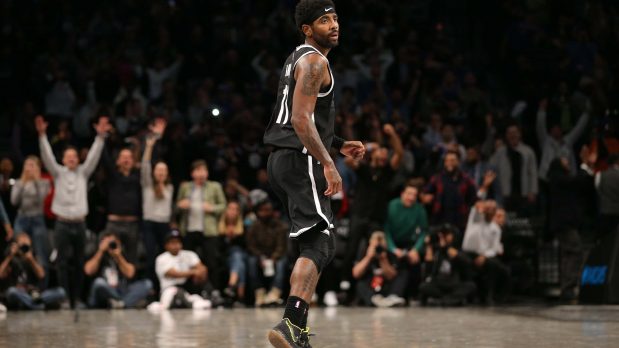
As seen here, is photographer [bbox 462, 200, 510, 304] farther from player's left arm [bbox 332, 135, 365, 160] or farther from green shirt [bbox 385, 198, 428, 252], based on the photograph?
player's left arm [bbox 332, 135, 365, 160]

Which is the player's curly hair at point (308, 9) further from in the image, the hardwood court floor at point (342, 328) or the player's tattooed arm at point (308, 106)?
the hardwood court floor at point (342, 328)

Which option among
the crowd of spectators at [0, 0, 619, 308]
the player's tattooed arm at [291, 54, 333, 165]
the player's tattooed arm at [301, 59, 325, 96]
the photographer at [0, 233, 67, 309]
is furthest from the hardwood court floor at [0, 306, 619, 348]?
the player's tattooed arm at [301, 59, 325, 96]

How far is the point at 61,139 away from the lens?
16.0 m

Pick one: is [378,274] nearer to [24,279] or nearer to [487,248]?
[487,248]

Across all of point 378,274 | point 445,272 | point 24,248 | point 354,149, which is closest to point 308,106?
point 354,149

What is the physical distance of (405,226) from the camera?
594 inches

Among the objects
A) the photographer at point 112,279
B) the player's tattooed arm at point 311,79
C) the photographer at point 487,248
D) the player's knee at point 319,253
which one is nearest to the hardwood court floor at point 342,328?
the photographer at point 112,279

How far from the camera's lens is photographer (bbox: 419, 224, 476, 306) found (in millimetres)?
14719

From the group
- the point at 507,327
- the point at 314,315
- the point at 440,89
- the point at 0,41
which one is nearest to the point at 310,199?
the point at 507,327

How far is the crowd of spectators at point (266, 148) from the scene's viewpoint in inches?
570

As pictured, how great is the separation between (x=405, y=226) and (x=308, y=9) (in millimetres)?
8670

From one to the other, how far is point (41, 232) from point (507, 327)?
23.4ft

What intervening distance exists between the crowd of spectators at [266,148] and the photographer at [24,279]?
0.08ft

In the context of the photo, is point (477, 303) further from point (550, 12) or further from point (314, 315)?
point (550, 12)
